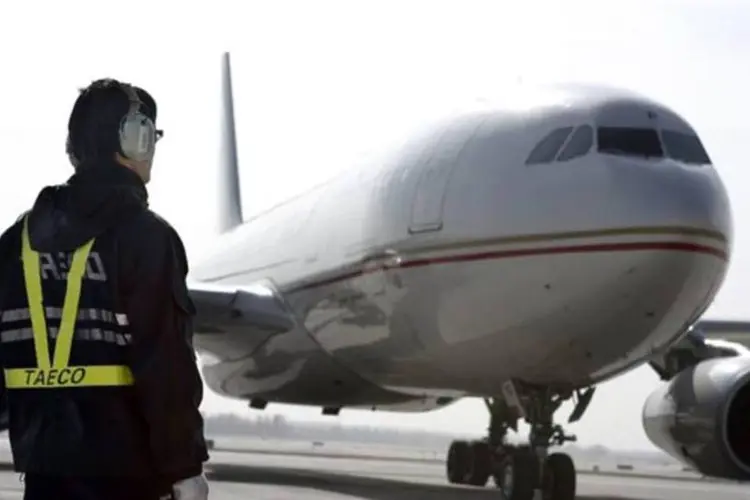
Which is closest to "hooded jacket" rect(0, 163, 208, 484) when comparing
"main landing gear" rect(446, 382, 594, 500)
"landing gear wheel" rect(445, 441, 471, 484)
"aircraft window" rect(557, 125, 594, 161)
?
"aircraft window" rect(557, 125, 594, 161)

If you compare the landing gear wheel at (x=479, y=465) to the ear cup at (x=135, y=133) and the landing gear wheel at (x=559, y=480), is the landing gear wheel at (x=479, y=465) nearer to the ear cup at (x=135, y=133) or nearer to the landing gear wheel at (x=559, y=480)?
the landing gear wheel at (x=559, y=480)

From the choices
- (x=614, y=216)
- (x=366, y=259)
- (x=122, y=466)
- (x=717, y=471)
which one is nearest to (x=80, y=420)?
(x=122, y=466)

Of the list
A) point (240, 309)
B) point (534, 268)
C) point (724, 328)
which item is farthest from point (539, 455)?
point (724, 328)

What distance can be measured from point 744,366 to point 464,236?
14.2ft

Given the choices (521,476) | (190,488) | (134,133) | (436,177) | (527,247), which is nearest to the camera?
(190,488)

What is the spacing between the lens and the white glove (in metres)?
2.57

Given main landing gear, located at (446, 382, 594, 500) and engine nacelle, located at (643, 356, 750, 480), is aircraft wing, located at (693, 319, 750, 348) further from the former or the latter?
main landing gear, located at (446, 382, 594, 500)

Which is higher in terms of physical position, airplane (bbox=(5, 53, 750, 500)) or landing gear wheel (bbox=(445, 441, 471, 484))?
airplane (bbox=(5, 53, 750, 500))

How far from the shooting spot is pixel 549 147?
10641 mm

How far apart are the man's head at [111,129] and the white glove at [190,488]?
2.04 feet

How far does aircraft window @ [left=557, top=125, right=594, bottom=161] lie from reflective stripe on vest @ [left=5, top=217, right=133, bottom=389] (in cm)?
804

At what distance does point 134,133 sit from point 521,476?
8262 millimetres

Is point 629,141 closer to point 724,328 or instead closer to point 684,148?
point 684,148

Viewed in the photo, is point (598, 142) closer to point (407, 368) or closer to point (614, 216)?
point (614, 216)
